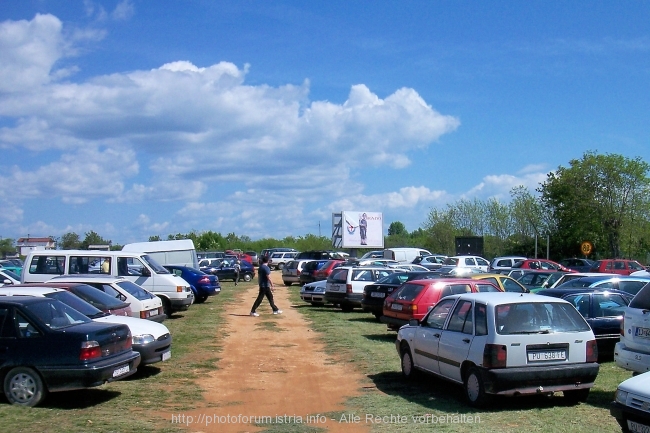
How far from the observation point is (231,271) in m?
41.5

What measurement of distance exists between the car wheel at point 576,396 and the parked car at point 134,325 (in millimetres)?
6545

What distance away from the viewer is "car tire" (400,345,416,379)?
36.9 feet

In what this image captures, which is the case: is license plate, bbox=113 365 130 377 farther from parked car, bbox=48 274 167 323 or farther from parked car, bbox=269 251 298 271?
parked car, bbox=269 251 298 271

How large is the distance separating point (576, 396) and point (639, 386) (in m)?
2.56

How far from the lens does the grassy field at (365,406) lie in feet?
27.5

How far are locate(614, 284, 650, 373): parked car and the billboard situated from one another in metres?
54.9

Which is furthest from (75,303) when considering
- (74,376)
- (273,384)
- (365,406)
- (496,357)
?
(496,357)

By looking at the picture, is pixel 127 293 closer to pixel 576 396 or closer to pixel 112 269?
pixel 112 269

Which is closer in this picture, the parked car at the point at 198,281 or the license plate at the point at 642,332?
the license plate at the point at 642,332

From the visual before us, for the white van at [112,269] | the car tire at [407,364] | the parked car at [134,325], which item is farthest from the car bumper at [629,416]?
the white van at [112,269]

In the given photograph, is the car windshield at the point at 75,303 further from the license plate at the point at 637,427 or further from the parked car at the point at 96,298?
the license plate at the point at 637,427

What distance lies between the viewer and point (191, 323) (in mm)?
20094

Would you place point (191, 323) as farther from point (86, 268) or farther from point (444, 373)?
point (444, 373)

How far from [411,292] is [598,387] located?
569 cm
